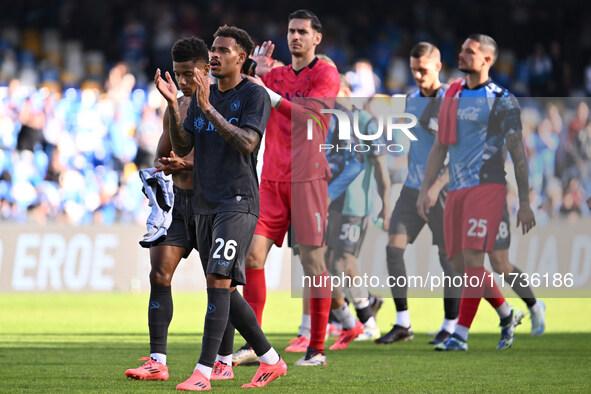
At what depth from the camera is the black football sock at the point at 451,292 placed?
29.6 ft

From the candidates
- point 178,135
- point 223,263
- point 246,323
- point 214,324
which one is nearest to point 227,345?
point 246,323

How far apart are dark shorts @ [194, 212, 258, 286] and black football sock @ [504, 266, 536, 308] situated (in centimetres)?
350

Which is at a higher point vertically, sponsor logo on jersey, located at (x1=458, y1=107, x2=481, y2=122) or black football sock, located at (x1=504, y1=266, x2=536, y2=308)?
sponsor logo on jersey, located at (x1=458, y1=107, x2=481, y2=122)

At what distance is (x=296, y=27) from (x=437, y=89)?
6.95 feet

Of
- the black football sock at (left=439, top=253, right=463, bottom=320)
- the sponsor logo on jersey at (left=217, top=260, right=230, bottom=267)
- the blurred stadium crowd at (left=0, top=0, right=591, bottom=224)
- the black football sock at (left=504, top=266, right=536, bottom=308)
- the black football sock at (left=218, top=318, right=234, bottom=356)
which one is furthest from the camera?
the blurred stadium crowd at (left=0, top=0, right=591, bottom=224)

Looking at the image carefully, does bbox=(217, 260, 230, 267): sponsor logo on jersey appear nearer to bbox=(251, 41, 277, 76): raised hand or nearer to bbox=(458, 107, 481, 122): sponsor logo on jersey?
bbox=(251, 41, 277, 76): raised hand

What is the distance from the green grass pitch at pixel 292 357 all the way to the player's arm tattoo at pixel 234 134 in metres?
1.39

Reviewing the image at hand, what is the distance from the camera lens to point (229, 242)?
19.4ft

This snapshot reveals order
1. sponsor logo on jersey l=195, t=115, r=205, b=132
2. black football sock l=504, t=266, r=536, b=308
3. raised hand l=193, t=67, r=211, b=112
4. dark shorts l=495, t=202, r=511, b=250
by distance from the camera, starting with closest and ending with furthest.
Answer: raised hand l=193, t=67, r=211, b=112, sponsor logo on jersey l=195, t=115, r=205, b=132, dark shorts l=495, t=202, r=511, b=250, black football sock l=504, t=266, r=536, b=308

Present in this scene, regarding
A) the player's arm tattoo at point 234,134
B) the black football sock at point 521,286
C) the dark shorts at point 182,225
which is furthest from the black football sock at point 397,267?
the player's arm tattoo at point 234,134

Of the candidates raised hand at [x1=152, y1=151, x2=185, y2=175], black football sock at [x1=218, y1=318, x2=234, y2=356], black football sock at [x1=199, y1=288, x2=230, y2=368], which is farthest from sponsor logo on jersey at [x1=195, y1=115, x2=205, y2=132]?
black football sock at [x1=218, y1=318, x2=234, y2=356]

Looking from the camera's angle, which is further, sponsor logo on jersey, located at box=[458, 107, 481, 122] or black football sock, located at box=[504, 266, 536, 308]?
black football sock, located at box=[504, 266, 536, 308]

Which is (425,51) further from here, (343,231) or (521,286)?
(521,286)

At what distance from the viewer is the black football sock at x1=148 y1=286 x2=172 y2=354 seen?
6.39 meters
